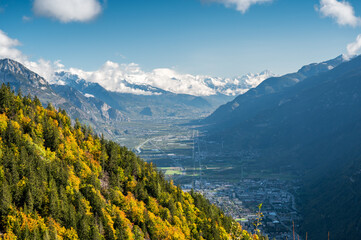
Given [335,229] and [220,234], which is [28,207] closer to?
[220,234]

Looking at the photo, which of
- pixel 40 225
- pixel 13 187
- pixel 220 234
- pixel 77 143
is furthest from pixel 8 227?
pixel 220 234

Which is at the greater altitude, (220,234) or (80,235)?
(80,235)

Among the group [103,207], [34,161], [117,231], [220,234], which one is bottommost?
[220,234]

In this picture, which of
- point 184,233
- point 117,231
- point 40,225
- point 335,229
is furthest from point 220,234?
point 335,229

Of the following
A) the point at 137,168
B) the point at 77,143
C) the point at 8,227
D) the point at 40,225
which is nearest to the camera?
the point at 8,227

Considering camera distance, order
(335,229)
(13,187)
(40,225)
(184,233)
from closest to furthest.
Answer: (40,225), (13,187), (184,233), (335,229)

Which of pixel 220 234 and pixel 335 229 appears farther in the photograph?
pixel 335 229
